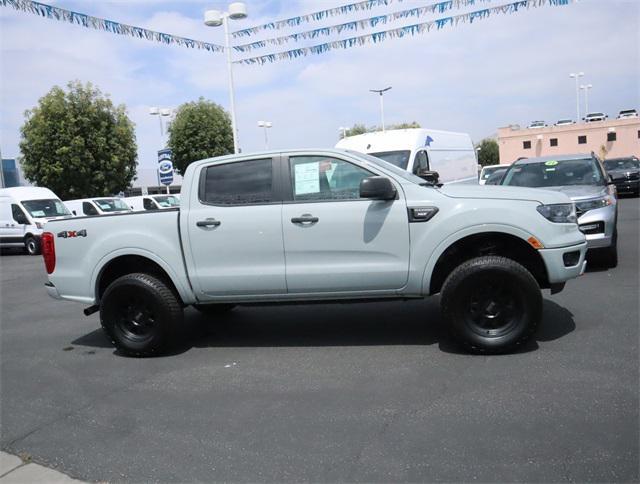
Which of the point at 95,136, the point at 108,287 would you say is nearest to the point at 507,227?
the point at 108,287

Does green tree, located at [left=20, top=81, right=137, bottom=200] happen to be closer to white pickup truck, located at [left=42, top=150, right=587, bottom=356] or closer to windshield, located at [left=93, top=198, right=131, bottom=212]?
windshield, located at [left=93, top=198, right=131, bottom=212]

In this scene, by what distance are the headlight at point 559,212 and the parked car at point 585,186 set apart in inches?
116

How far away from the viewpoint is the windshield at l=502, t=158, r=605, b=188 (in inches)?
343

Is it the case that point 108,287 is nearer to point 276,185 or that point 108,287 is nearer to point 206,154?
point 276,185

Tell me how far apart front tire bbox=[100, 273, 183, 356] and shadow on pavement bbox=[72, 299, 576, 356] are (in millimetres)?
309

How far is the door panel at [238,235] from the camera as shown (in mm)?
5016

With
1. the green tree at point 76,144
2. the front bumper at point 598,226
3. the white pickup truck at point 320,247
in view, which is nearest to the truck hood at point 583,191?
the front bumper at point 598,226

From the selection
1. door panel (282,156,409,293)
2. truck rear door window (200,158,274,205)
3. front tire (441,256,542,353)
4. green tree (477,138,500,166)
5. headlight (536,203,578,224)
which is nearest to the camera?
front tire (441,256,542,353)

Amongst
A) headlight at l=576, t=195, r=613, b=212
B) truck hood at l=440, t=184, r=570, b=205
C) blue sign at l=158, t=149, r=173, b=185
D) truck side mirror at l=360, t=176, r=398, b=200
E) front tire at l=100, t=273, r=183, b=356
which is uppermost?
blue sign at l=158, t=149, r=173, b=185

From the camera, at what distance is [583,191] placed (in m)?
8.05

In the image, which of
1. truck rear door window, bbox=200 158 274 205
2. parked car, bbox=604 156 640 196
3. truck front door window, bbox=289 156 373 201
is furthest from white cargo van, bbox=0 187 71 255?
parked car, bbox=604 156 640 196

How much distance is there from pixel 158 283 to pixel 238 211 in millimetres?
1050

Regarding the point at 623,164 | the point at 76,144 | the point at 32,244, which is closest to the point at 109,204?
the point at 32,244

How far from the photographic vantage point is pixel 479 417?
3.61 meters
